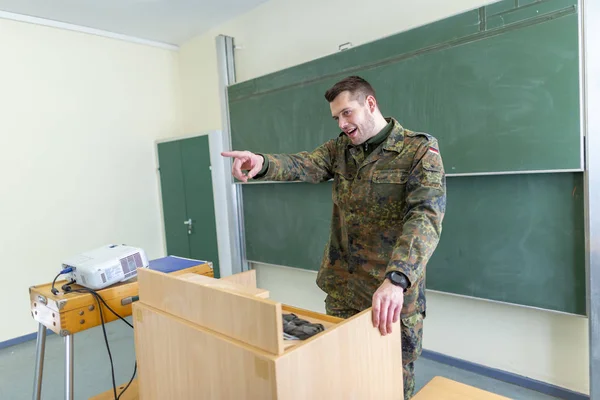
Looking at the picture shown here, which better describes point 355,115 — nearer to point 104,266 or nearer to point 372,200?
point 372,200

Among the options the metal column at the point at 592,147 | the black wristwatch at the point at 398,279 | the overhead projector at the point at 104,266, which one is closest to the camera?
the black wristwatch at the point at 398,279

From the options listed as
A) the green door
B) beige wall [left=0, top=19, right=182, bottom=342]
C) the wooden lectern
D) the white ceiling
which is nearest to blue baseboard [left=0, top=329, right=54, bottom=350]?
beige wall [left=0, top=19, right=182, bottom=342]

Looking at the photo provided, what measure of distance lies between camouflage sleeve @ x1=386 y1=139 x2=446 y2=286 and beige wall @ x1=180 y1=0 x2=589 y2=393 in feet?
4.60

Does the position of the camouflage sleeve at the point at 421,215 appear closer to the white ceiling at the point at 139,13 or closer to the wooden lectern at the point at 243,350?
the wooden lectern at the point at 243,350

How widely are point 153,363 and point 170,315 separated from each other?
0.59 feet

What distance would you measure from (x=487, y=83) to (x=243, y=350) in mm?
1861

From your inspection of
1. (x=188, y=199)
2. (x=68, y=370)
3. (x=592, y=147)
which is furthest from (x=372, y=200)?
(x=188, y=199)

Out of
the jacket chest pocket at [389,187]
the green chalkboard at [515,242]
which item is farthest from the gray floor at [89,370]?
the jacket chest pocket at [389,187]

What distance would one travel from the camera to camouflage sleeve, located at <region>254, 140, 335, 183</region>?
4.60 feet

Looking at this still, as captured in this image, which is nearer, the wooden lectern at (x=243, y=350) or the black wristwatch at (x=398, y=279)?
the wooden lectern at (x=243, y=350)

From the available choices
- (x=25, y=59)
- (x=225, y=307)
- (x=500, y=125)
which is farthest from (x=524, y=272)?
(x=25, y=59)

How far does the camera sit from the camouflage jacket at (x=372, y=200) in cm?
120

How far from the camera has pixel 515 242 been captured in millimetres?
2059

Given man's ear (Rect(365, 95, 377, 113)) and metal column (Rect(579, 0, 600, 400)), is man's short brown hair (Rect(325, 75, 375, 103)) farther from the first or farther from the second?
metal column (Rect(579, 0, 600, 400))
